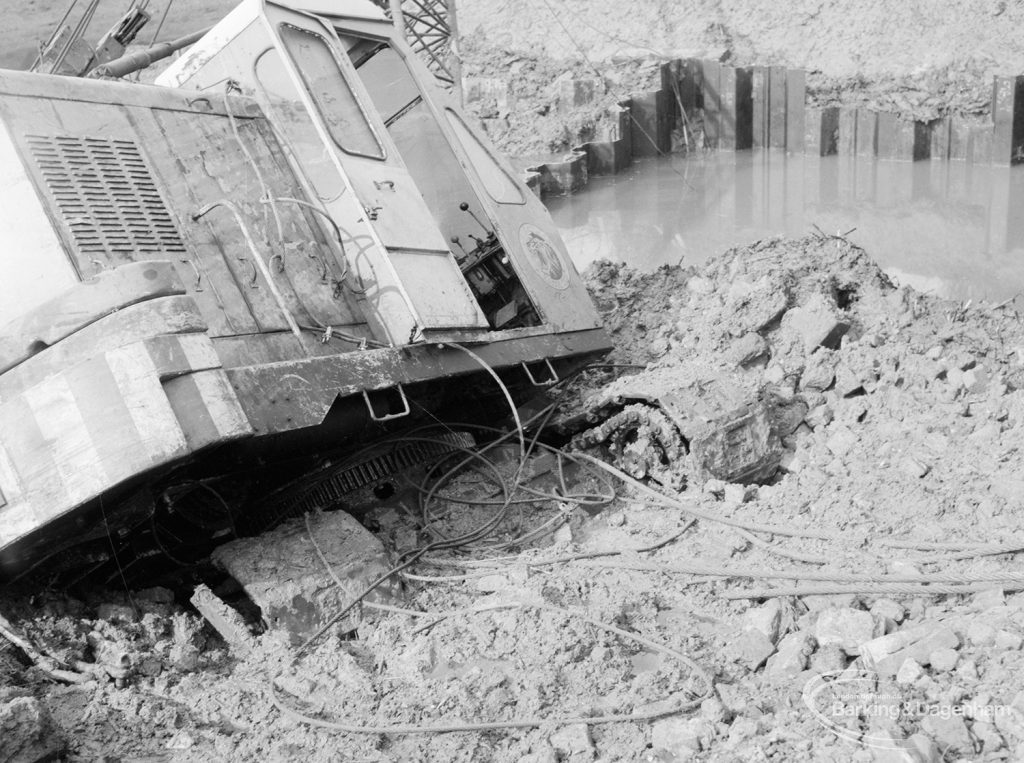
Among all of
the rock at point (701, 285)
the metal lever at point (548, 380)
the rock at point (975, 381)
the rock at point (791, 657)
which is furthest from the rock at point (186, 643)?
the rock at point (701, 285)

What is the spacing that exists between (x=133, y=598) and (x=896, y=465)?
3.86m

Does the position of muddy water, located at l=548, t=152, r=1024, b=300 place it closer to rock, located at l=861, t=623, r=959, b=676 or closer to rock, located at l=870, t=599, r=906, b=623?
rock, located at l=870, t=599, r=906, b=623

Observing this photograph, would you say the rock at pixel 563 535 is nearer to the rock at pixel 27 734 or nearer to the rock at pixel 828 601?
the rock at pixel 828 601

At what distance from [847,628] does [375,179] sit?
3.51 metres

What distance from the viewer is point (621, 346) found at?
25.6 feet

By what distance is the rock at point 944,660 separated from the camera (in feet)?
12.8

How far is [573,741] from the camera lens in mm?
4016

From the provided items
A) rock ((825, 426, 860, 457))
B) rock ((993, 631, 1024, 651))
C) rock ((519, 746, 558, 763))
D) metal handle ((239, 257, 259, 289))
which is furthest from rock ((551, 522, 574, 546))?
rock ((993, 631, 1024, 651))

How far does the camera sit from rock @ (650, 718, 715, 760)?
3879 millimetres

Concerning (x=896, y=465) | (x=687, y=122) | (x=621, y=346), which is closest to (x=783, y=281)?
(x=621, y=346)

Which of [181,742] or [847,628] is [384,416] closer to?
[181,742]

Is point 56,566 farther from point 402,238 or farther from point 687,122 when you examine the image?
point 687,122

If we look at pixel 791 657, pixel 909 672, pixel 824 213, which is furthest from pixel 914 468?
pixel 824 213

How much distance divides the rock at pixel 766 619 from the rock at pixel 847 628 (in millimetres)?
171
